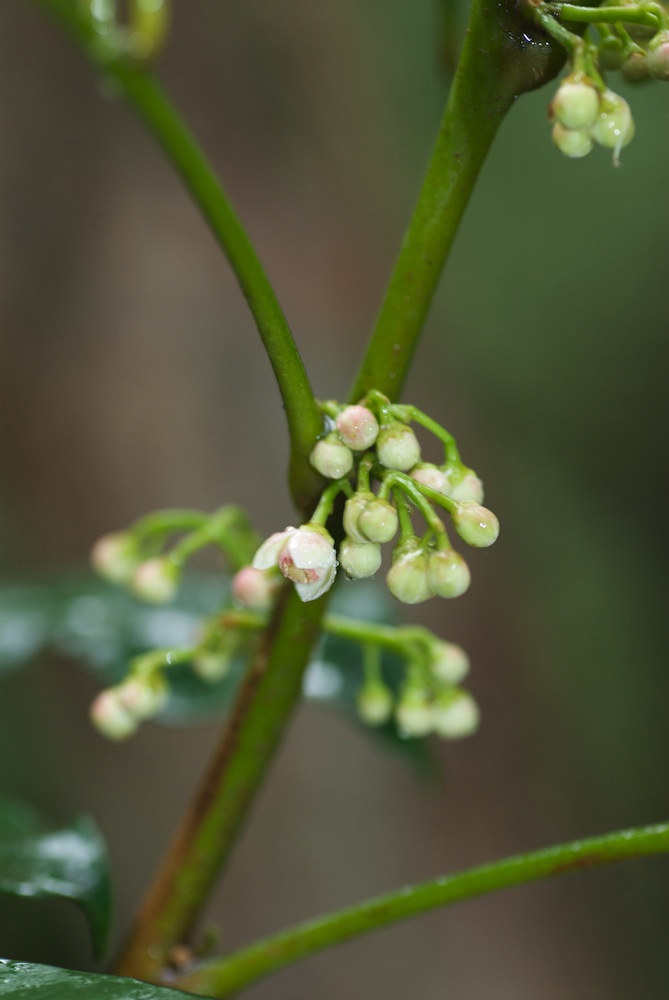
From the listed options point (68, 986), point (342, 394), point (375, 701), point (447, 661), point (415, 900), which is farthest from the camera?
point (342, 394)

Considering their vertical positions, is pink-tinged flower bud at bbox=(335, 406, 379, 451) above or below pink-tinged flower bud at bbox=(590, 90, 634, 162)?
below

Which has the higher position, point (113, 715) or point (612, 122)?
point (612, 122)

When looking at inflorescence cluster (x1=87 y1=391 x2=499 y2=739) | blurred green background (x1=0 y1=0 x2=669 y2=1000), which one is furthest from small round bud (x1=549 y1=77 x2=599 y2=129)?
blurred green background (x1=0 y1=0 x2=669 y2=1000)

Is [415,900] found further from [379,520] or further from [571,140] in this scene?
[571,140]

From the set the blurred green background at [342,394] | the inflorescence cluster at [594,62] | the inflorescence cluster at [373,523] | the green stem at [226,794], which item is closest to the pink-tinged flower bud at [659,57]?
the inflorescence cluster at [594,62]

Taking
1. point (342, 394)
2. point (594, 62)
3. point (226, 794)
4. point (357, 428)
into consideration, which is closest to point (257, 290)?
point (357, 428)

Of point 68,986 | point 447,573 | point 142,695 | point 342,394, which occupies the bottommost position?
point 68,986

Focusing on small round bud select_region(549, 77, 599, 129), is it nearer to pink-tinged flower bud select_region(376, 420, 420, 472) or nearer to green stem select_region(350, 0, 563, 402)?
green stem select_region(350, 0, 563, 402)
